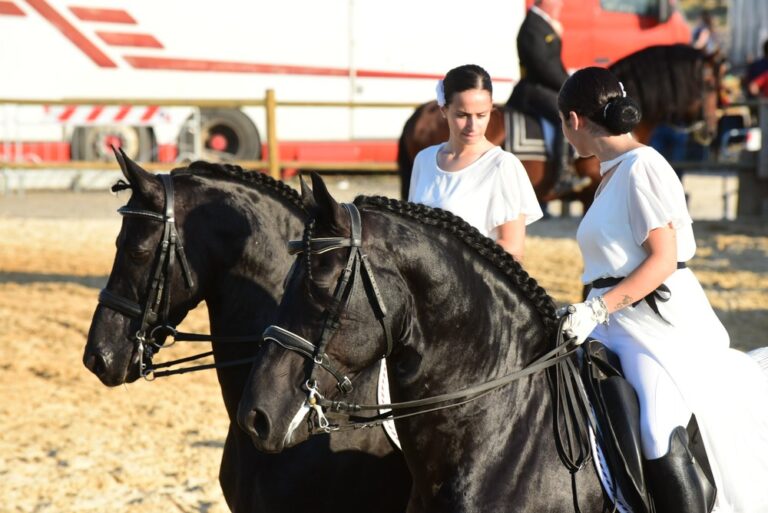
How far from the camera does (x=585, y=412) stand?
298 centimetres

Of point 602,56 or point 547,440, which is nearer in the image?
point 547,440

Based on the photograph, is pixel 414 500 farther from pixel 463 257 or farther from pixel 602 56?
pixel 602 56

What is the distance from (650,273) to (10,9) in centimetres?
1407

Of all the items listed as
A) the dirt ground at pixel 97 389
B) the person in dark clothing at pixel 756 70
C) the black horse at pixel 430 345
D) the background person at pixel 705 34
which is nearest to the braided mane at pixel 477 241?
the black horse at pixel 430 345

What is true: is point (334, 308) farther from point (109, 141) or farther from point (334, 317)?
point (109, 141)

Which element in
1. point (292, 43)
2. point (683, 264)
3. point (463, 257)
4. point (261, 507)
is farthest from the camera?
point (292, 43)

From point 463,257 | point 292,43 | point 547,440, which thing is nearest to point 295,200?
point 463,257

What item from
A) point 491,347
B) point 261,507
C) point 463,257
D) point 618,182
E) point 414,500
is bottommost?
point 261,507

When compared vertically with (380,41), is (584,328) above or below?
below

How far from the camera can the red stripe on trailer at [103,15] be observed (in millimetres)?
15328

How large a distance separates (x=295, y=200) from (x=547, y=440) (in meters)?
1.33

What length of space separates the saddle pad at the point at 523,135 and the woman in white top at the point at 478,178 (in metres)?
5.32

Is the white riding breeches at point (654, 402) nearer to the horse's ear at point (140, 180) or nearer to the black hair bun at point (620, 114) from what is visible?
the black hair bun at point (620, 114)

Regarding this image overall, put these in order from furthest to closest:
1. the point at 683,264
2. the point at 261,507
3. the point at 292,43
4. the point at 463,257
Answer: the point at 292,43 < the point at 261,507 < the point at 683,264 < the point at 463,257
